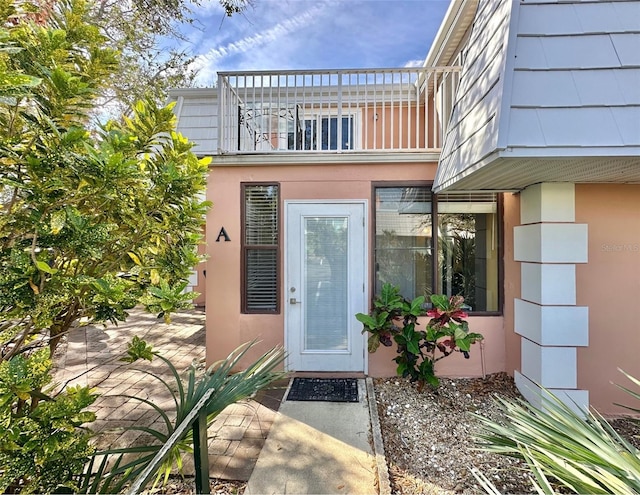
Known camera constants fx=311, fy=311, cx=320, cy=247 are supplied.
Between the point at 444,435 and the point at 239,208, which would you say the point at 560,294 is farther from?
the point at 239,208

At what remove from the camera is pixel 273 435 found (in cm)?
302

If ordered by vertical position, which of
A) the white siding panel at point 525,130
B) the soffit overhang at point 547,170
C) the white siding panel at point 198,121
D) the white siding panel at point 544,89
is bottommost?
the soffit overhang at point 547,170

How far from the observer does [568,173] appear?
290 cm

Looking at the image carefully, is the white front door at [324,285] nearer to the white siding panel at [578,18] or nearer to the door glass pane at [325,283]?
the door glass pane at [325,283]

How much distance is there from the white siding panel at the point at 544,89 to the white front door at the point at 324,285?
224 cm

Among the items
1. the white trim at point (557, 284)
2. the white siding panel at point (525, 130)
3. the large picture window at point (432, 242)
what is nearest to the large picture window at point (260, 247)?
→ the large picture window at point (432, 242)

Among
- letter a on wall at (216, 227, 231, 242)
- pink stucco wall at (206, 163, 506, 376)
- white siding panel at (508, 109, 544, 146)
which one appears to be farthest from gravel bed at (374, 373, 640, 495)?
letter a on wall at (216, 227, 231, 242)

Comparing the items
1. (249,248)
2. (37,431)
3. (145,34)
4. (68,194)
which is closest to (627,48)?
(68,194)

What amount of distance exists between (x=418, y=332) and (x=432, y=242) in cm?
131

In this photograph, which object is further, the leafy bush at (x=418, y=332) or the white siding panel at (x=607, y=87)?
the leafy bush at (x=418, y=332)

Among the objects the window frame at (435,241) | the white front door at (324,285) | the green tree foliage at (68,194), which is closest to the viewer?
the green tree foliage at (68,194)

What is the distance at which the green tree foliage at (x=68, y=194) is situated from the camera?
131 centimetres

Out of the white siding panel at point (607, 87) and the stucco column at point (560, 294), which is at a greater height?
the white siding panel at point (607, 87)

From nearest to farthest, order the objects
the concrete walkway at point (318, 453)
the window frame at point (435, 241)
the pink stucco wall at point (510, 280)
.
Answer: the concrete walkway at point (318, 453) < the pink stucco wall at point (510, 280) < the window frame at point (435, 241)
